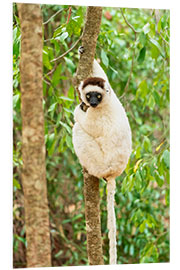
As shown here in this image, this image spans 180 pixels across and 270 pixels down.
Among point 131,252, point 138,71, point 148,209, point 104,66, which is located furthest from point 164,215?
point 104,66

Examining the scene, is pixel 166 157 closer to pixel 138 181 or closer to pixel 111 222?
pixel 138 181

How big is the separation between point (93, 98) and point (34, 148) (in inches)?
36.0

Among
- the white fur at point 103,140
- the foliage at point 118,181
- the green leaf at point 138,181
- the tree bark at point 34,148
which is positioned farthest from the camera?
the foliage at point 118,181

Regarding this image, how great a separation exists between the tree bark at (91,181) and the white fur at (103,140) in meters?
0.09

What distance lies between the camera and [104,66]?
122 inches

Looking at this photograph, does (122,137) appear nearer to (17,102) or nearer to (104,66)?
(104,66)

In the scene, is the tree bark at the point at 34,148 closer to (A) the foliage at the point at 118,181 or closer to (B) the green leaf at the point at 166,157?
(B) the green leaf at the point at 166,157

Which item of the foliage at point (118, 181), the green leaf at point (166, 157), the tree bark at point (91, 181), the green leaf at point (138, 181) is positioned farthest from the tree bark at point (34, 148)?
the foliage at point (118, 181)

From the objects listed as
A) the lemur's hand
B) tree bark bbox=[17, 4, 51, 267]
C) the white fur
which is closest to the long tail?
the white fur

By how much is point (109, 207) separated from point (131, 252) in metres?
1.80

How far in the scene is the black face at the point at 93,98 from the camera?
2.56m

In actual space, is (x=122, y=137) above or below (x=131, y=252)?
above

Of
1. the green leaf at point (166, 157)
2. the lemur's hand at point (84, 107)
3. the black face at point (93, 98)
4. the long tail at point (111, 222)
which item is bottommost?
the long tail at point (111, 222)
